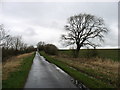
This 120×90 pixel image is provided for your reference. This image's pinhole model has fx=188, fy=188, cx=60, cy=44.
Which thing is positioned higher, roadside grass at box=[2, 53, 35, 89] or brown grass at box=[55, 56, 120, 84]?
roadside grass at box=[2, 53, 35, 89]

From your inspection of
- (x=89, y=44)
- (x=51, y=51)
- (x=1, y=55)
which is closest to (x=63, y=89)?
(x=1, y=55)

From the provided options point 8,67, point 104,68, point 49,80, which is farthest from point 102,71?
point 8,67

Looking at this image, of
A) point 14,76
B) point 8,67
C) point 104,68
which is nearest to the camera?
point 14,76

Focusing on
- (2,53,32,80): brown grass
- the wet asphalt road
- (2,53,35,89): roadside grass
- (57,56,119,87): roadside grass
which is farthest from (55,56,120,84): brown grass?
(2,53,32,80): brown grass

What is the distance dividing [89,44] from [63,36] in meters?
6.87

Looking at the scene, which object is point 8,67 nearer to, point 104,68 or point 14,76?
point 14,76

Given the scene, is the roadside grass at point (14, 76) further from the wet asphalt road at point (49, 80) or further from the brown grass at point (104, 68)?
the brown grass at point (104, 68)

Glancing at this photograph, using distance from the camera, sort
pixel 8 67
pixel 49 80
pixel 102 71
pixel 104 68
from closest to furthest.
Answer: pixel 49 80, pixel 102 71, pixel 8 67, pixel 104 68

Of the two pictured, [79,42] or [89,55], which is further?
[79,42]

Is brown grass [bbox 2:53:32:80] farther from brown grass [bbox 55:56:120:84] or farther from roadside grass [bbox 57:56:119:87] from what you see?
brown grass [bbox 55:56:120:84]

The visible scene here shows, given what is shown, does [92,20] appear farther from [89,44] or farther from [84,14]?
[89,44]

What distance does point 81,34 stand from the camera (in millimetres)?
46031

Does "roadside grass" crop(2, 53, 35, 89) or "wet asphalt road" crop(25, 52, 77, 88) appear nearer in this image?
"roadside grass" crop(2, 53, 35, 89)

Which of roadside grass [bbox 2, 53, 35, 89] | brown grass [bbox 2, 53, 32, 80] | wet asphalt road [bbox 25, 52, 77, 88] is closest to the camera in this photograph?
roadside grass [bbox 2, 53, 35, 89]
